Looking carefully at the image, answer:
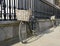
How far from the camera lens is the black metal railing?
592 centimetres

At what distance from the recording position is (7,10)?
20.6ft

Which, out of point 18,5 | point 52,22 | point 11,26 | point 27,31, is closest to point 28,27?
point 27,31

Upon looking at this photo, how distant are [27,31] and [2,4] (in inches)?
73.4

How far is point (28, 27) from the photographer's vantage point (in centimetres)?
739

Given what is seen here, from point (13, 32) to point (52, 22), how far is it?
21.9 ft

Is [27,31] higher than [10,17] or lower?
lower

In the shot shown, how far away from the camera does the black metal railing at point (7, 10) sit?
592 centimetres

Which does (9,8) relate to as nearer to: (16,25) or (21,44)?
(16,25)

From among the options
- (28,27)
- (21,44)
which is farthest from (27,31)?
(21,44)

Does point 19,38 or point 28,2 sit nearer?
point 19,38

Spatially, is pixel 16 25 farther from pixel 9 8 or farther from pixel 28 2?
pixel 28 2

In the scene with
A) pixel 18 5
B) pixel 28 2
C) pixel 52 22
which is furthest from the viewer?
pixel 52 22

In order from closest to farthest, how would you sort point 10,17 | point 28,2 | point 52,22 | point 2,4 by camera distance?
point 2,4, point 10,17, point 28,2, point 52,22

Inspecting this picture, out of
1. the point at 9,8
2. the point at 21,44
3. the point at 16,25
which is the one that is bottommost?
the point at 21,44
